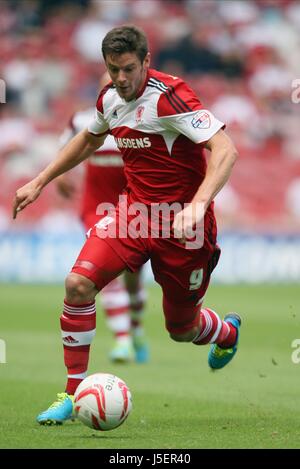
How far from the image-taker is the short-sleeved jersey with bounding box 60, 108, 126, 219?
9.36 meters

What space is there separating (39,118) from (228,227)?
4.46 m

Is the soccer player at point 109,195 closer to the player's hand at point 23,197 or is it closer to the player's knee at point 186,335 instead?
the player's knee at point 186,335

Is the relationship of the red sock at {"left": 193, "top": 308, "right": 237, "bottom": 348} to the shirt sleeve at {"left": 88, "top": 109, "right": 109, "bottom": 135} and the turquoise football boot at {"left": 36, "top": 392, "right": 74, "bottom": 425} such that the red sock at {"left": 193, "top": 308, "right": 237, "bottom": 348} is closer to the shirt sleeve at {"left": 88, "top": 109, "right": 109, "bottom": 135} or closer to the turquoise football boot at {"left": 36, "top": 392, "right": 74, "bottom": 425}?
the turquoise football boot at {"left": 36, "top": 392, "right": 74, "bottom": 425}

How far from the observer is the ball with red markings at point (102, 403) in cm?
537

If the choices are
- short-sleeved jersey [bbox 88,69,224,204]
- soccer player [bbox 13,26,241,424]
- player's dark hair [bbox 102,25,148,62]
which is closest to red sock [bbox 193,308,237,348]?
soccer player [bbox 13,26,241,424]

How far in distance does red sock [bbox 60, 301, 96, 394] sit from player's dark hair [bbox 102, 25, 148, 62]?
1457mm

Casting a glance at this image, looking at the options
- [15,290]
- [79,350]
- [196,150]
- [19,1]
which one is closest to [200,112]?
[196,150]

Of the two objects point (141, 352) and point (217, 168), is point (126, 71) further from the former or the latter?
point (141, 352)

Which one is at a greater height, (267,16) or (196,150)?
(267,16)

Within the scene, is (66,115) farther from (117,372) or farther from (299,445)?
(299,445)

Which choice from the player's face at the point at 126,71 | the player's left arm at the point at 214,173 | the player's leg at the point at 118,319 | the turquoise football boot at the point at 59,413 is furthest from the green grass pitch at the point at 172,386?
the player's face at the point at 126,71

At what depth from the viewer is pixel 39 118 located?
1942 centimetres

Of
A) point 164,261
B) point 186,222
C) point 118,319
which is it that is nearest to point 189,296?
point 164,261
